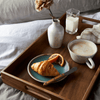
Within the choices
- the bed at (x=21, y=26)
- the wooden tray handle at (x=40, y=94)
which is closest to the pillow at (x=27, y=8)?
the bed at (x=21, y=26)

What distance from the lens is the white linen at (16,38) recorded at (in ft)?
3.23

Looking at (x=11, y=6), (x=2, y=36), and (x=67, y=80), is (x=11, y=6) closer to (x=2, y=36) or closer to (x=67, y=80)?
(x=2, y=36)

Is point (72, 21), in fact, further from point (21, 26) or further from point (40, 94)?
point (40, 94)

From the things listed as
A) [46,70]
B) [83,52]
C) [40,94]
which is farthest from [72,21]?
[40,94]

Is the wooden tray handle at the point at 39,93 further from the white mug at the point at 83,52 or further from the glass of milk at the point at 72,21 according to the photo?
the glass of milk at the point at 72,21

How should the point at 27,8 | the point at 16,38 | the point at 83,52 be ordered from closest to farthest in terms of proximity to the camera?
the point at 83,52 < the point at 16,38 < the point at 27,8

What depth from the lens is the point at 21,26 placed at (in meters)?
1.16

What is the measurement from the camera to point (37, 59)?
89 centimetres

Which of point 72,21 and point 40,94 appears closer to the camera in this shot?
point 40,94

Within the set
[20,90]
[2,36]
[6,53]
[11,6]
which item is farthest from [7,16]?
[20,90]

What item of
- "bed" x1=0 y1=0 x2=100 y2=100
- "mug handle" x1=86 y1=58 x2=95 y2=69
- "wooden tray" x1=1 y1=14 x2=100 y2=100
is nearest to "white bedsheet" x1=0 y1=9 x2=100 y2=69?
"bed" x1=0 y1=0 x2=100 y2=100

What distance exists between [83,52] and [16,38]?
458mm

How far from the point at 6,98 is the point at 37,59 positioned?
0.87 feet

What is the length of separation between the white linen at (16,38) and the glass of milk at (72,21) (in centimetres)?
17
